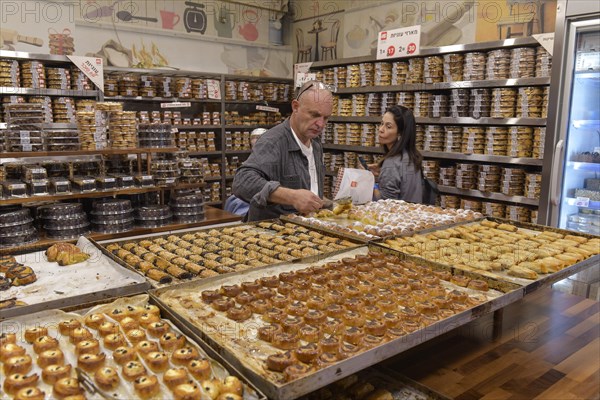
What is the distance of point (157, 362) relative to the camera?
4.32 feet

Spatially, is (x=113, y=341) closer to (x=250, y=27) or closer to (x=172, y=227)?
(x=172, y=227)

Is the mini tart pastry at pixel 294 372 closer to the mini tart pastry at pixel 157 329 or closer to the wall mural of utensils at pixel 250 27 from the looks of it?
the mini tart pastry at pixel 157 329

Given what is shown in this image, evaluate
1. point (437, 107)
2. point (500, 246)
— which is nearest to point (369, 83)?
point (437, 107)

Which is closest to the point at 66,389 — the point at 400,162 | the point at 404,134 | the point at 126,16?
the point at 400,162

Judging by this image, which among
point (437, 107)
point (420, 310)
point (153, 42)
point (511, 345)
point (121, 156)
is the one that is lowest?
point (511, 345)

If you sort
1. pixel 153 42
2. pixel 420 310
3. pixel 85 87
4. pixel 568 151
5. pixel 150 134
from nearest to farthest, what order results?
pixel 420 310
pixel 150 134
pixel 568 151
pixel 85 87
pixel 153 42

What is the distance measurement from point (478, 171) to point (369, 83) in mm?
1856

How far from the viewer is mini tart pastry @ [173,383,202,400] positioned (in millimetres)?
1169

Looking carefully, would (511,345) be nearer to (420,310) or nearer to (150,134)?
(420,310)

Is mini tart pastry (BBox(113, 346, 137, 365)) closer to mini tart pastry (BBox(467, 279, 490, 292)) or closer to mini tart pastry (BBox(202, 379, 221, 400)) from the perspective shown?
mini tart pastry (BBox(202, 379, 221, 400))

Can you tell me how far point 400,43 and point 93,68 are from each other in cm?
364

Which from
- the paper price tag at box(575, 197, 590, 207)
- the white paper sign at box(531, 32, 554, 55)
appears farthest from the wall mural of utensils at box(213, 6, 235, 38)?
the paper price tag at box(575, 197, 590, 207)

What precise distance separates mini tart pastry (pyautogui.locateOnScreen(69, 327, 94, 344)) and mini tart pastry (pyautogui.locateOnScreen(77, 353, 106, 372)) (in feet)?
0.38

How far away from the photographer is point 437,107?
5504 millimetres
